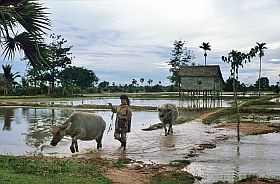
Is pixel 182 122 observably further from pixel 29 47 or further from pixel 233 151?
pixel 29 47

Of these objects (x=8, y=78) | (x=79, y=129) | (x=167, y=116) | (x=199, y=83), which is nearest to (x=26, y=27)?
(x=79, y=129)

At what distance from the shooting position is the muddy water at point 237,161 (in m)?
10.8

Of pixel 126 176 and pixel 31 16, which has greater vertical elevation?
pixel 31 16

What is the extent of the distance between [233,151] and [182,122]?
1284 cm

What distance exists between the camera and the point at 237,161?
1280cm

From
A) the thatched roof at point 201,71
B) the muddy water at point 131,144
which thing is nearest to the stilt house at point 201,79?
the thatched roof at point 201,71

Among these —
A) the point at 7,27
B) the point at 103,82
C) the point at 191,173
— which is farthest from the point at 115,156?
the point at 103,82

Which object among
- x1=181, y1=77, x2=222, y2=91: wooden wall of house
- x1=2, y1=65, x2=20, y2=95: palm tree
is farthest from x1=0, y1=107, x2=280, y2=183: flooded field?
x1=2, y1=65, x2=20, y2=95: palm tree

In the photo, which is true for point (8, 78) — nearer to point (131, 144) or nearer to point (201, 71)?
point (201, 71)

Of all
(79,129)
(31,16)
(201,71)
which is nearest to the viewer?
(31,16)

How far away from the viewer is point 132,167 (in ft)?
37.4

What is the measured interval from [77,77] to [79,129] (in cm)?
7324

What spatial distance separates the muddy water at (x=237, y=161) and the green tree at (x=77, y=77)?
215ft

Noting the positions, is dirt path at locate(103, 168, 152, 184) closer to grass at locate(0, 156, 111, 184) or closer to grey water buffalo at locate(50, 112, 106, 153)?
grass at locate(0, 156, 111, 184)
